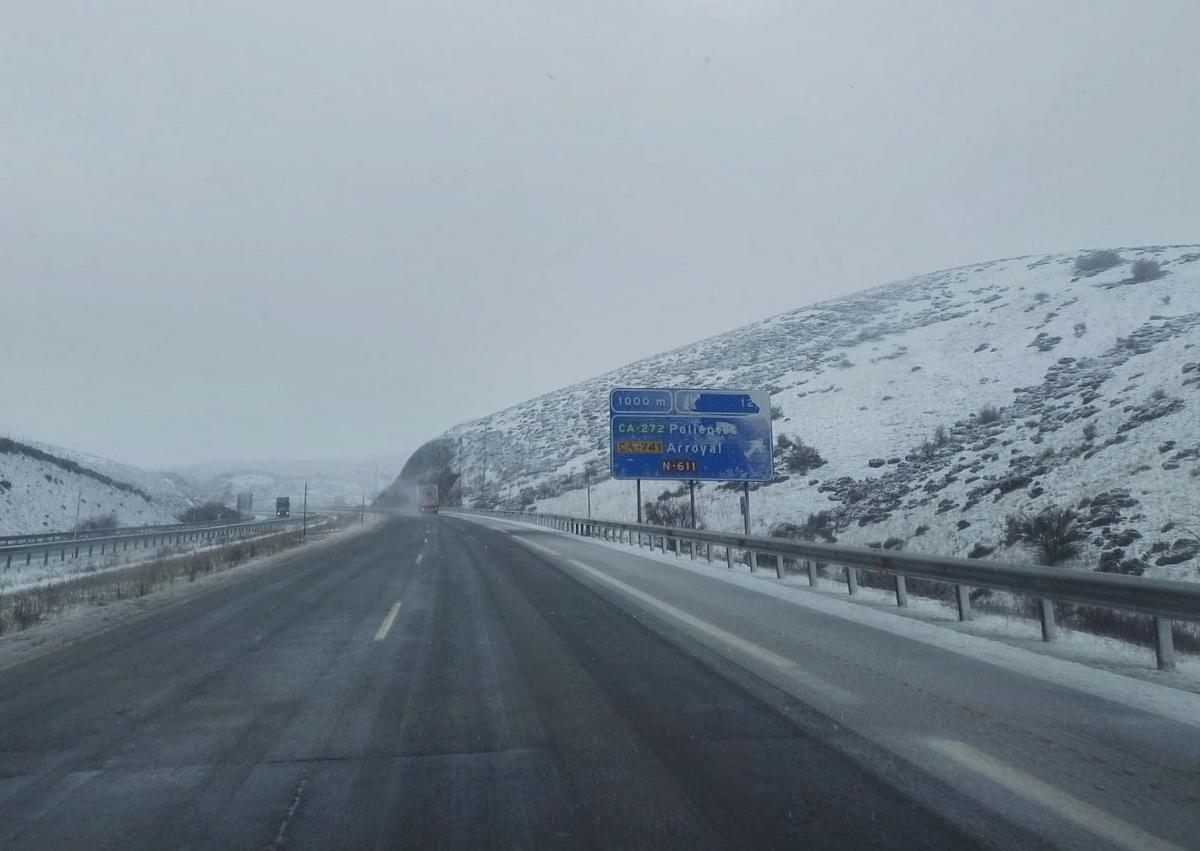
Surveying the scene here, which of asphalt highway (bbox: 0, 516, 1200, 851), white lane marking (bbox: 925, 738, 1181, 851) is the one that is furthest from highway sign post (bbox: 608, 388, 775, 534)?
white lane marking (bbox: 925, 738, 1181, 851)

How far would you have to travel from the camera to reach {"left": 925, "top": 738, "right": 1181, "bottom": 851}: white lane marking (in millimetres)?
4141

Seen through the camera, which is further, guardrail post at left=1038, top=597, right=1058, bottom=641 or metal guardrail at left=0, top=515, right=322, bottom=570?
metal guardrail at left=0, top=515, right=322, bottom=570

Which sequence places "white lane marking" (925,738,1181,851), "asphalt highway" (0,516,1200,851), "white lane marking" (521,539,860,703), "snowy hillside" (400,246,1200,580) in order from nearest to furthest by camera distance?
"white lane marking" (925,738,1181,851), "asphalt highway" (0,516,1200,851), "white lane marking" (521,539,860,703), "snowy hillside" (400,246,1200,580)

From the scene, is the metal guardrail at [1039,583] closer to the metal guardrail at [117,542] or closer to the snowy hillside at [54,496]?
the metal guardrail at [117,542]

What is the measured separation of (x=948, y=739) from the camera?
5828 mm

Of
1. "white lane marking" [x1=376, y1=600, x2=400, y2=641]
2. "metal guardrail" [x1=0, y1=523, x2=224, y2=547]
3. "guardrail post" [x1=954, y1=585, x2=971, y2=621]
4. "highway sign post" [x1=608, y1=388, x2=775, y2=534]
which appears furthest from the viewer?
"metal guardrail" [x1=0, y1=523, x2=224, y2=547]

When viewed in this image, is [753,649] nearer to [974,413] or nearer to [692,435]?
[692,435]

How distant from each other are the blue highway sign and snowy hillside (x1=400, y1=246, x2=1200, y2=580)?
428 centimetres

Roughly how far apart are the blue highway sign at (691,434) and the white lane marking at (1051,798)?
68.4ft

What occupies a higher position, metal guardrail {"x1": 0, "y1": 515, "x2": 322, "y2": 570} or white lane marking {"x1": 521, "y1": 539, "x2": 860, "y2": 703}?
metal guardrail {"x1": 0, "y1": 515, "x2": 322, "y2": 570}

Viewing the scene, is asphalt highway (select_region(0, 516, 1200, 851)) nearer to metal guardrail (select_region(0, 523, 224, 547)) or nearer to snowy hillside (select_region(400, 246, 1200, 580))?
snowy hillside (select_region(400, 246, 1200, 580))

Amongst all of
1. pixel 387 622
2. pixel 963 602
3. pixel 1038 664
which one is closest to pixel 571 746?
pixel 1038 664

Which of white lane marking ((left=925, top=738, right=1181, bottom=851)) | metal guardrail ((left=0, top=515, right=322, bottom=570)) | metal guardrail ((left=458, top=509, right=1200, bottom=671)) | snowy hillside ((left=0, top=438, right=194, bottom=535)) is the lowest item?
white lane marking ((left=925, top=738, right=1181, bottom=851))

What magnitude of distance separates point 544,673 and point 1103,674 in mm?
5261
